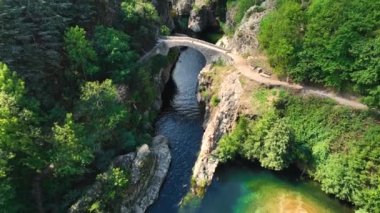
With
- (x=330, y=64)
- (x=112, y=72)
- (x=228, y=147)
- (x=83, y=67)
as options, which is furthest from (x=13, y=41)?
(x=330, y=64)

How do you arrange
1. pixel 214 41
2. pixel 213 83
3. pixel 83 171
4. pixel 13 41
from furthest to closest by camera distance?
1. pixel 214 41
2. pixel 213 83
3. pixel 13 41
4. pixel 83 171

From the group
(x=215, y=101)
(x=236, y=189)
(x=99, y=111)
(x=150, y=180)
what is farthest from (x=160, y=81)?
(x=236, y=189)

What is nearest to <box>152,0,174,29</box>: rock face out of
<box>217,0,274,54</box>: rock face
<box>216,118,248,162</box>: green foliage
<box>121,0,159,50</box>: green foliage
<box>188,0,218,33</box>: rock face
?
<box>188,0,218,33</box>: rock face

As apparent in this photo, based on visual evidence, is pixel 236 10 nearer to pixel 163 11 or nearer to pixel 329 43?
pixel 163 11

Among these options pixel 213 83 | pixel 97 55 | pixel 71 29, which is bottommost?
pixel 213 83

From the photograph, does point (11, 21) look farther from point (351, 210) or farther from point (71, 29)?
point (351, 210)

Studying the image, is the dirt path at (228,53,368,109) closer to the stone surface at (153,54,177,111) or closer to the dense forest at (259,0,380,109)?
the dense forest at (259,0,380,109)

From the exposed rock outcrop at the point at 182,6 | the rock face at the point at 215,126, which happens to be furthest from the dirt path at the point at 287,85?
the exposed rock outcrop at the point at 182,6
